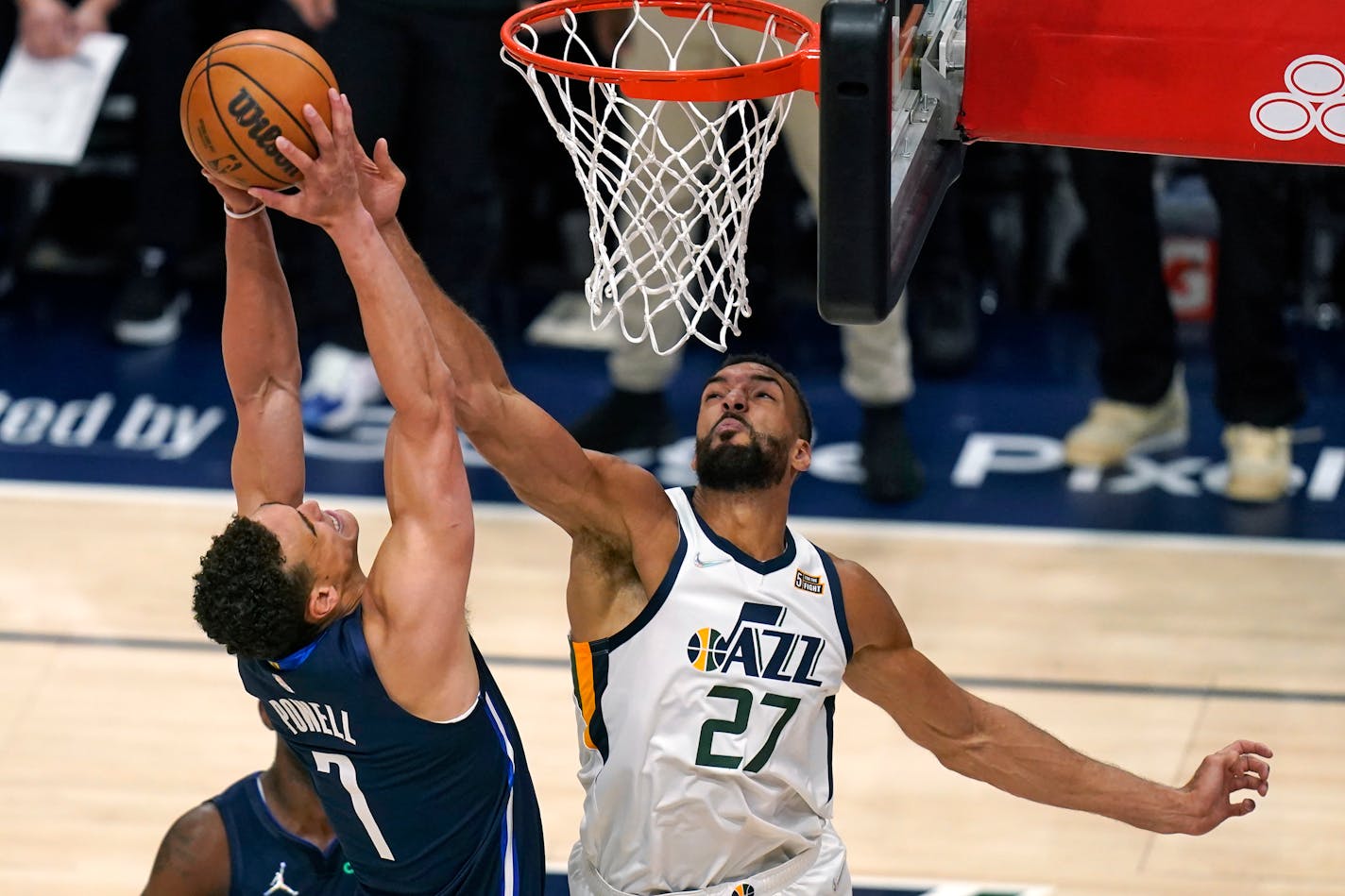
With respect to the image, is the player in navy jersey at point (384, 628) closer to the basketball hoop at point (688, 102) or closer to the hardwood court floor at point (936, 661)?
the basketball hoop at point (688, 102)


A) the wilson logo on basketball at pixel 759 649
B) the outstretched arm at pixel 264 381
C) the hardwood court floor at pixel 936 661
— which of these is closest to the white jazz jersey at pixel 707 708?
the wilson logo on basketball at pixel 759 649

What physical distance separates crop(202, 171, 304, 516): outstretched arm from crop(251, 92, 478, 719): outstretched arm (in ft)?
1.43

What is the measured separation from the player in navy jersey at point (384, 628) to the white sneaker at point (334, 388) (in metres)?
3.23

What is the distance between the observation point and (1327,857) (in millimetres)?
4961

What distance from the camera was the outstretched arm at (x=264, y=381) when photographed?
3.88 metres

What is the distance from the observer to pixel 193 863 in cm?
417

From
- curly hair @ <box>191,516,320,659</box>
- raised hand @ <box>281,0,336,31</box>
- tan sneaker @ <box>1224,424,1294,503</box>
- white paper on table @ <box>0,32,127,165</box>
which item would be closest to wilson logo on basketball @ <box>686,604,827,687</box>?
curly hair @ <box>191,516,320,659</box>

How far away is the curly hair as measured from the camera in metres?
3.41

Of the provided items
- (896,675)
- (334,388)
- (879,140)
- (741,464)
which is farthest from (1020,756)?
(334,388)

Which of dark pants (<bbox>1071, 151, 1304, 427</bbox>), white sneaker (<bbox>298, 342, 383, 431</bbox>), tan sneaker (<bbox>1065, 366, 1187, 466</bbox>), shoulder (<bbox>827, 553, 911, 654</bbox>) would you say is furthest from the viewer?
white sneaker (<bbox>298, 342, 383, 431</bbox>)

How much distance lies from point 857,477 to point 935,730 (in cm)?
273

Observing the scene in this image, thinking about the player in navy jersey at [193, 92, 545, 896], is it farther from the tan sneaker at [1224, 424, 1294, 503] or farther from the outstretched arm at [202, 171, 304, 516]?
the tan sneaker at [1224, 424, 1294, 503]

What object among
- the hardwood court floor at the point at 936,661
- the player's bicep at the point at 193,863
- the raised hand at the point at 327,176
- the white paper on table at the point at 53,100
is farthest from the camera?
the white paper on table at the point at 53,100

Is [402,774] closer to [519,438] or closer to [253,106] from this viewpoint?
[519,438]
